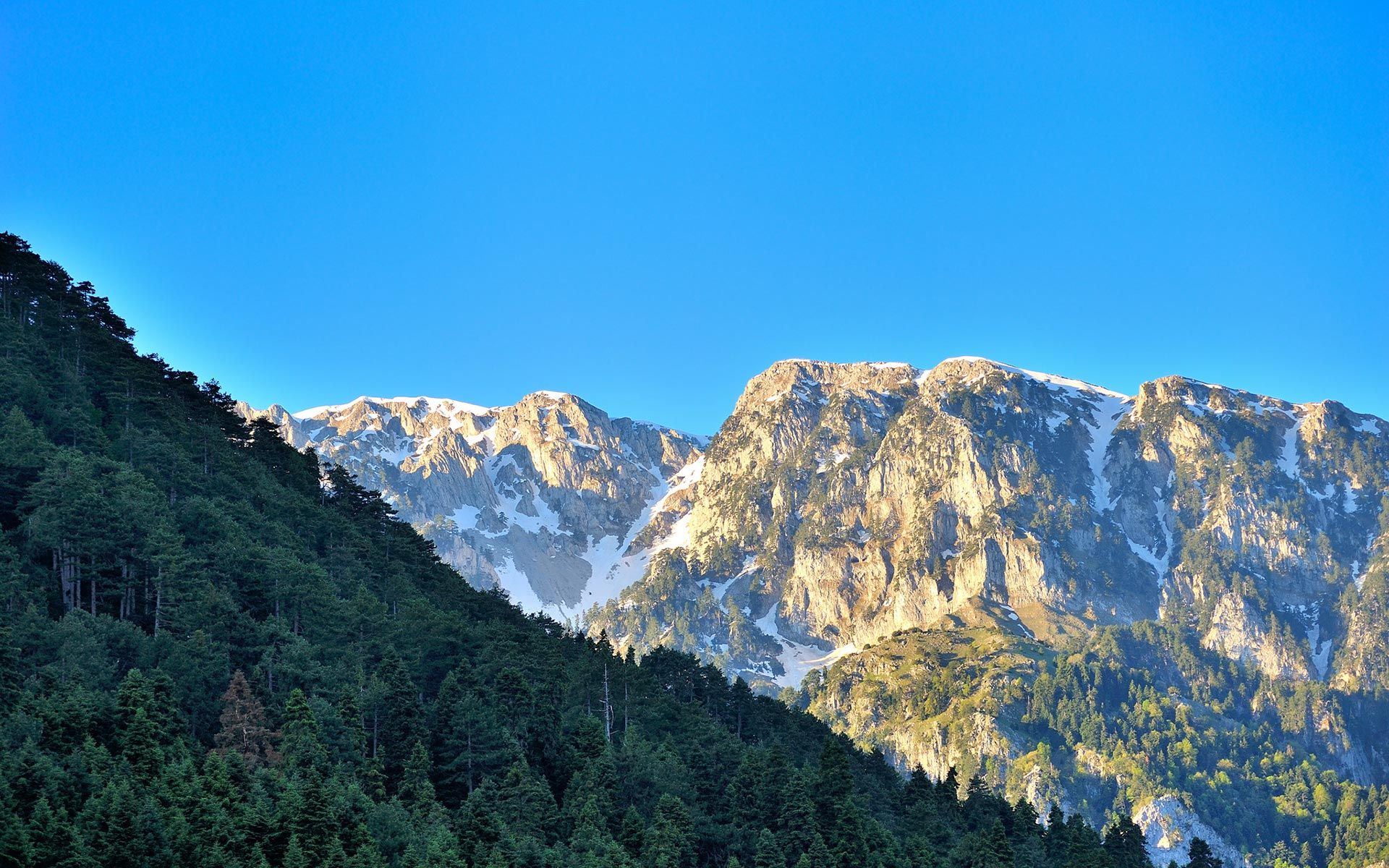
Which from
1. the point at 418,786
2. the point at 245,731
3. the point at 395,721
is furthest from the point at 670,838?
the point at 245,731

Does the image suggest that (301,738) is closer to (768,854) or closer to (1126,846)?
(768,854)

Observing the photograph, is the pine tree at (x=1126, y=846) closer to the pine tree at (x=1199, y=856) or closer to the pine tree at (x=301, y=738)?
the pine tree at (x=1199, y=856)

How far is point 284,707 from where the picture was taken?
84875mm

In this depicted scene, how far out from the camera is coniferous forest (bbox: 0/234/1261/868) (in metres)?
67.6

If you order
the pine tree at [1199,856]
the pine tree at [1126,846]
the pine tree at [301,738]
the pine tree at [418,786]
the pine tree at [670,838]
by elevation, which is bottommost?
the pine tree at [1199,856]

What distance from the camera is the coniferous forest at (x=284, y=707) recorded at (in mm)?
67562

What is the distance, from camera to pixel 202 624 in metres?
89.8

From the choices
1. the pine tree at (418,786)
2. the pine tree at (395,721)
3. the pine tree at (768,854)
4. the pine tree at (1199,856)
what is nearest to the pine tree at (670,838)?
the pine tree at (768,854)

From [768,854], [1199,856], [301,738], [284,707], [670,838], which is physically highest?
[284,707]

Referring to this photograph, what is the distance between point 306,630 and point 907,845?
180ft

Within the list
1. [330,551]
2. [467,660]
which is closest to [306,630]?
[467,660]

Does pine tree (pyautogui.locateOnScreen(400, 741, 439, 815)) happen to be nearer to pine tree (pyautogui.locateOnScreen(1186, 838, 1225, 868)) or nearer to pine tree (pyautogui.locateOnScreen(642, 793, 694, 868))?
pine tree (pyautogui.locateOnScreen(642, 793, 694, 868))

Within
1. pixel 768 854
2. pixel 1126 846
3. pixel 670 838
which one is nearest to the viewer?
pixel 670 838

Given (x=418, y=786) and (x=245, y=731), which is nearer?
(x=245, y=731)
